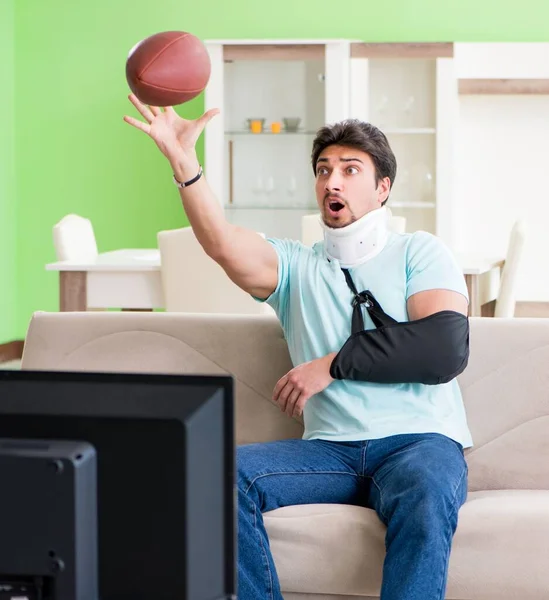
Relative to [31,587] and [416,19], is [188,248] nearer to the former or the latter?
[416,19]

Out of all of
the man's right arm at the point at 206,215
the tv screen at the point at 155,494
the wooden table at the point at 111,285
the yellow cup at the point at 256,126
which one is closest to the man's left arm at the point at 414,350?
the man's right arm at the point at 206,215

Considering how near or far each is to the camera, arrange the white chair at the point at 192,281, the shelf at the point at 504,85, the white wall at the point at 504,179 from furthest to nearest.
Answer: the white wall at the point at 504,179 → the shelf at the point at 504,85 → the white chair at the point at 192,281

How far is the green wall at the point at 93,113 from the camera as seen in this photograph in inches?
250

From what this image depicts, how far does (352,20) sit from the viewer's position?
630 cm

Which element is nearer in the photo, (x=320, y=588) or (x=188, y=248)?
(x=320, y=588)

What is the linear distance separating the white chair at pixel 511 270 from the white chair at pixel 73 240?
185cm

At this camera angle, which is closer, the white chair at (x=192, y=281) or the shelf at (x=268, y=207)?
the white chair at (x=192, y=281)

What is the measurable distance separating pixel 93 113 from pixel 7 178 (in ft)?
2.22

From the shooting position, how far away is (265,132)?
20.0ft

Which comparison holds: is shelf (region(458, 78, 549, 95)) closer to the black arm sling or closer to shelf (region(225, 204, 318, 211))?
shelf (region(225, 204, 318, 211))

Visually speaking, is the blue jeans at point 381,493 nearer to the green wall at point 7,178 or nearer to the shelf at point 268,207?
the shelf at point 268,207

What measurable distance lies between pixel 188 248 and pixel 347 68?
2.30 meters

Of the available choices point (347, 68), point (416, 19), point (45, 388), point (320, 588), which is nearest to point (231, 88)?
point (347, 68)

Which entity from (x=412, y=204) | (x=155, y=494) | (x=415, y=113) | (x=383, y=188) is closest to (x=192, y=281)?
(x=383, y=188)
